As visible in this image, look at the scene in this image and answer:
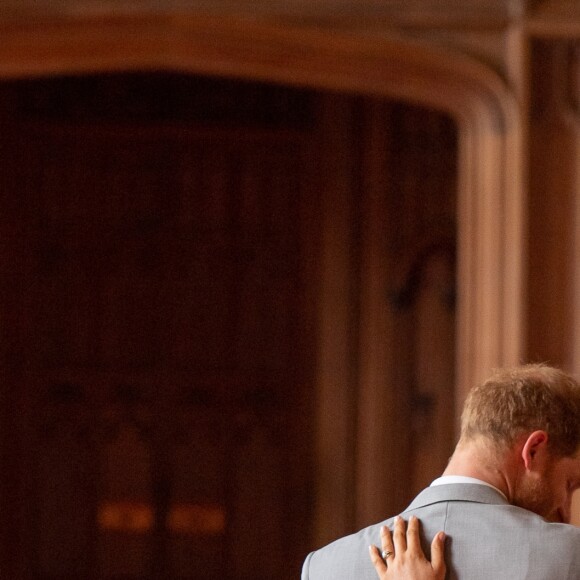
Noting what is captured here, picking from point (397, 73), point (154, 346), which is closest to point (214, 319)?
point (154, 346)

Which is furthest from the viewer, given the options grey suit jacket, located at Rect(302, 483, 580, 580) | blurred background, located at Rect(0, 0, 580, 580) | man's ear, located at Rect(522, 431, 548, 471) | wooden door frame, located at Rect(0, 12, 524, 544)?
blurred background, located at Rect(0, 0, 580, 580)

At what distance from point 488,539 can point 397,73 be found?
220 centimetres

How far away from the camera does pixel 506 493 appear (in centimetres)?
160

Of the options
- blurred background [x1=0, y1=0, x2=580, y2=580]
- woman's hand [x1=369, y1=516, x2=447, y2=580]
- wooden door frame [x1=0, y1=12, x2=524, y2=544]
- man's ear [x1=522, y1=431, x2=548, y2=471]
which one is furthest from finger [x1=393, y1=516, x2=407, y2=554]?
blurred background [x1=0, y1=0, x2=580, y2=580]

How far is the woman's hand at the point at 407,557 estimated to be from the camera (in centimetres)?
150

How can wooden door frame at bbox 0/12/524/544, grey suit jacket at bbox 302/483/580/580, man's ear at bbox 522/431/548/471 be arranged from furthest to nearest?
wooden door frame at bbox 0/12/524/544 < man's ear at bbox 522/431/548/471 < grey suit jacket at bbox 302/483/580/580

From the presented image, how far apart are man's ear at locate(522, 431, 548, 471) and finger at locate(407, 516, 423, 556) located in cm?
21

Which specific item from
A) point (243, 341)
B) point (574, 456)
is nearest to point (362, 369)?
point (243, 341)

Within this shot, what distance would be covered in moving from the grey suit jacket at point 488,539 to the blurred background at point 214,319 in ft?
10.8

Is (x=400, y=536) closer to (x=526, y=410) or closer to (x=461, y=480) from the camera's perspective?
(x=461, y=480)

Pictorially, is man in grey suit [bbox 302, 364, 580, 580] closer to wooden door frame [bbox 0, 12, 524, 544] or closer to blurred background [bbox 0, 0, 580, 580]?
wooden door frame [bbox 0, 12, 524, 544]

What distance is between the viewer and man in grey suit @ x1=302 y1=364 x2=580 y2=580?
1481 mm

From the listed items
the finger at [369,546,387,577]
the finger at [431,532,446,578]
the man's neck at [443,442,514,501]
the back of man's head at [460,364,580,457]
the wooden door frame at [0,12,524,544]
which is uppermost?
the wooden door frame at [0,12,524,544]

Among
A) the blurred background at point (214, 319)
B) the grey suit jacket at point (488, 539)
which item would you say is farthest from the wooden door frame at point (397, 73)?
the grey suit jacket at point (488, 539)
